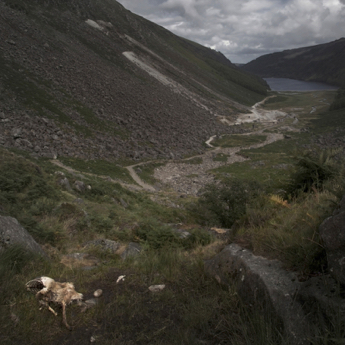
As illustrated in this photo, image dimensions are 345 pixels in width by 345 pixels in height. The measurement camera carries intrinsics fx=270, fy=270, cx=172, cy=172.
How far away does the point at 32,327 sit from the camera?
381 cm

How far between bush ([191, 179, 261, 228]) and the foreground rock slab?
32.8ft

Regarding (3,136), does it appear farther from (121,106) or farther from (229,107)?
(229,107)

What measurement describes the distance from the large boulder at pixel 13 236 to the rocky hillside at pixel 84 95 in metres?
21.9

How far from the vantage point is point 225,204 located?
16188 mm

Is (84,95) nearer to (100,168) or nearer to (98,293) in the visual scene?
(100,168)

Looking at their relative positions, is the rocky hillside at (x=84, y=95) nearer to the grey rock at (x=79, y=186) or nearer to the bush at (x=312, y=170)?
the grey rock at (x=79, y=186)

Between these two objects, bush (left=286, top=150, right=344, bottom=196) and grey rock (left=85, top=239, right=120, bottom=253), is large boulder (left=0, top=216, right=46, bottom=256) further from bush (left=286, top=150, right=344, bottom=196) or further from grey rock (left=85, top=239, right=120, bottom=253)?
bush (left=286, top=150, right=344, bottom=196)

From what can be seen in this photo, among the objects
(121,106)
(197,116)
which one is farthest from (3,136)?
(197,116)

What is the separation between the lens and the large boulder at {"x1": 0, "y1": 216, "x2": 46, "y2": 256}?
5.57 m

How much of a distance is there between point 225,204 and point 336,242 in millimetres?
12624

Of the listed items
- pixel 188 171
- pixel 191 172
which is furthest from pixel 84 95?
pixel 191 172

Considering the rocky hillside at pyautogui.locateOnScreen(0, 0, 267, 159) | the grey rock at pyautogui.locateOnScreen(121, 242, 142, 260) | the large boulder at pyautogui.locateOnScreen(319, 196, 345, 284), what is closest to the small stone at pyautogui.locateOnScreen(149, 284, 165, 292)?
the grey rock at pyautogui.locateOnScreen(121, 242, 142, 260)

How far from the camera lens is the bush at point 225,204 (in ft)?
50.5

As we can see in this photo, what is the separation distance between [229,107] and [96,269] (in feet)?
287
